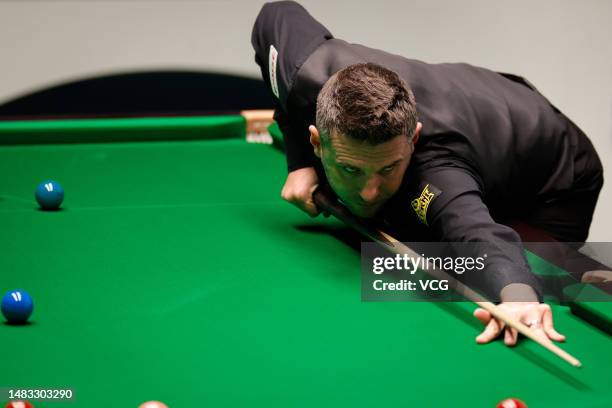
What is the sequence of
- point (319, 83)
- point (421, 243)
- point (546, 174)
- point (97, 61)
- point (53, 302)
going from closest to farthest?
point (53, 302), point (421, 243), point (319, 83), point (546, 174), point (97, 61)

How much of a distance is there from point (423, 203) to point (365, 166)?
0.19m

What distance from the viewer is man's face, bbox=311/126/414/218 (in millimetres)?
2332

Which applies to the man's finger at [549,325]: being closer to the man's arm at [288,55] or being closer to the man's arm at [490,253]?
the man's arm at [490,253]

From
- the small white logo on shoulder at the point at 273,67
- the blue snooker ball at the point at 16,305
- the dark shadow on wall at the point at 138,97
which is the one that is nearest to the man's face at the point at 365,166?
the small white logo on shoulder at the point at 273,67

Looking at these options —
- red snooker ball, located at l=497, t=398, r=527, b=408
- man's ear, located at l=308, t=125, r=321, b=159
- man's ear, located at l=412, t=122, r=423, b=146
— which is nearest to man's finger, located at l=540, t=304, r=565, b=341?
red snooker ball, located at l=497, t=398, r=527, b=408

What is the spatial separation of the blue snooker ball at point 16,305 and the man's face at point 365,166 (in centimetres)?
83

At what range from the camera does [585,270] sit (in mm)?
2328

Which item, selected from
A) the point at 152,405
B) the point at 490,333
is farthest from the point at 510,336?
the point at 152,405

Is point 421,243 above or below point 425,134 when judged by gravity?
below

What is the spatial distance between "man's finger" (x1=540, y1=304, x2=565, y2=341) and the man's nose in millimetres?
561

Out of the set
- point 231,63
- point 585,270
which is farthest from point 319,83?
point 231,63

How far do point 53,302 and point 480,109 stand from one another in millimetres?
1332

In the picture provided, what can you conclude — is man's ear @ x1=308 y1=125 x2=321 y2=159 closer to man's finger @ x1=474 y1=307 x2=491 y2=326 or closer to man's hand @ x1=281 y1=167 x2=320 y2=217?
man's hand @ x1=281 y1=167 x2=320 y2=217

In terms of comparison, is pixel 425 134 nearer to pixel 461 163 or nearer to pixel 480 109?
pixel 461 163
